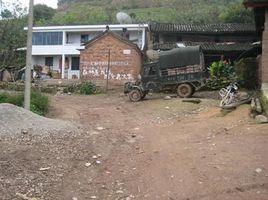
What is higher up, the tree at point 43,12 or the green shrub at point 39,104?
the tree at point 43,12

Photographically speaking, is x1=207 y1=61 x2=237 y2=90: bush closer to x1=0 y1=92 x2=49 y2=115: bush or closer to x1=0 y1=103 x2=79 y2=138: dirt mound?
x1=0 y1=92 x2=49 y2=115: bush

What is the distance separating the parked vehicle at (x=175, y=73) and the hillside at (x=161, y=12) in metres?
22.6

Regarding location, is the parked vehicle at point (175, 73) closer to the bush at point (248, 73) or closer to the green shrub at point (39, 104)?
the bush at point (248, 73)

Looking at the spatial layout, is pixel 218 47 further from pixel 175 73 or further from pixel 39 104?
pixel 39 104

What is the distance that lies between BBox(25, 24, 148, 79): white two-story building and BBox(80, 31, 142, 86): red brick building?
12.1 m

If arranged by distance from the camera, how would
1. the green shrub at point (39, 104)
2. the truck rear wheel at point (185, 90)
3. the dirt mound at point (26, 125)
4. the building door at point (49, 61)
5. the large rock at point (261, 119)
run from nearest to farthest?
1. the dirt mound at point (26, 125)
2. the large rock at point (261, 119)
3. the green shrub at point (39, 104)
4. the truck rear wheel at point (185, 90)
5. the building door at point (49, 61)

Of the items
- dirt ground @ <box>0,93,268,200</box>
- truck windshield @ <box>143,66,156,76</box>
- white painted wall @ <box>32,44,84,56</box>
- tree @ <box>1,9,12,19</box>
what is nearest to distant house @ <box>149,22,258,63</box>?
white painted wall @ <box>32,44,84,56</box>

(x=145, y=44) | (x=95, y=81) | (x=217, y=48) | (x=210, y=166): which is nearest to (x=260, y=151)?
(x=210, y=166)

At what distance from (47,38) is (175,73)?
88.4 ft

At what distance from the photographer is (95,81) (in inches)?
1255

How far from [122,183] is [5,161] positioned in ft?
7.83

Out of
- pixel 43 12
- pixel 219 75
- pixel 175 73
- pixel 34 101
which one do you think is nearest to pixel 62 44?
pixel 219 75

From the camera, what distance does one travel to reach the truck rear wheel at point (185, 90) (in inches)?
869

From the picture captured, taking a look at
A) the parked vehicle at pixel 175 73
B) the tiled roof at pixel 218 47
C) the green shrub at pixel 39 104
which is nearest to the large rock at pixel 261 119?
the green shrub at pixel 39 104
